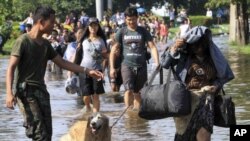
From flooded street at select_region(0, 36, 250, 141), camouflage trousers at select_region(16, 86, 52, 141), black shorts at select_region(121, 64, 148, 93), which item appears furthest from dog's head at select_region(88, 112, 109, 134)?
black shorts at select_region(121, 64, 148, 93)

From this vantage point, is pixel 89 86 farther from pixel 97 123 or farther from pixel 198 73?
pixel 198 73

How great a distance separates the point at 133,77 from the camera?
1339cm

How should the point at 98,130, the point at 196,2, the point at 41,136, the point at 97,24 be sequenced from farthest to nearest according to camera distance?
1. the point at 196,2
2. the point at 97,24
3. the point at 98,130
4. the point at 41,136

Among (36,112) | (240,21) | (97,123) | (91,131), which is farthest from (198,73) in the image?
(240,21)

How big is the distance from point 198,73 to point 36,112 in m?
1.71

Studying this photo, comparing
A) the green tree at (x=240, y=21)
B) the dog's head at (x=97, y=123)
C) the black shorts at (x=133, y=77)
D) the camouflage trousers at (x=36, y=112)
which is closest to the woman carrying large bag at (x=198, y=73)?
the dog's head at (x=97, y=123)

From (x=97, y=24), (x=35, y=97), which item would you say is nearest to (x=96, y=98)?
(x=97, y=24)

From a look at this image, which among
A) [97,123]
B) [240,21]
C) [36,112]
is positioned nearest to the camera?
[36,112]

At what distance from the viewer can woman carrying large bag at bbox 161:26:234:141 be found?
868 cm

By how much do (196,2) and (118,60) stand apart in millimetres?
67025

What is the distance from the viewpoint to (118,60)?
13555 mm

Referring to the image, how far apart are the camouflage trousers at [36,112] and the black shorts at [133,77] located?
475 centimetres

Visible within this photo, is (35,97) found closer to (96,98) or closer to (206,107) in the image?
(206,107)

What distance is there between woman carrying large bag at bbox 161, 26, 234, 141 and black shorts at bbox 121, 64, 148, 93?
14.6 ft
